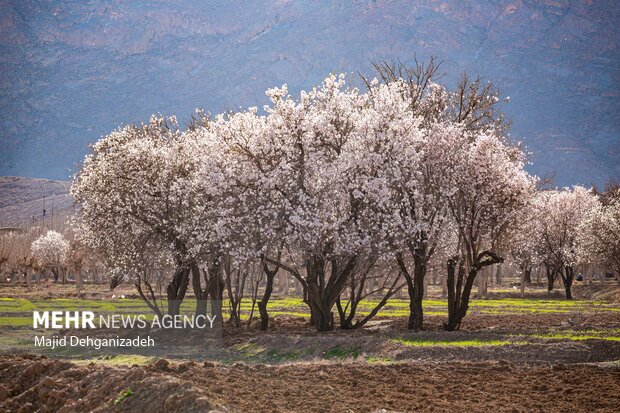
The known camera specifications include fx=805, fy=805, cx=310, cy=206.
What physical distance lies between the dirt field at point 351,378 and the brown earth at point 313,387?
1.4 inches

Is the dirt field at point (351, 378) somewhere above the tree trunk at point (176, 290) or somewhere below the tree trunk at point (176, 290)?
below

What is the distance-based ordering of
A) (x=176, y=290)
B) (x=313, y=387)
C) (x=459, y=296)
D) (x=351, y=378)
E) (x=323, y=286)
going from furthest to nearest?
(x=176, y=290) → (x=459, y=296) → (x=323, y=286) → (x=351, y=378) → (x=313, y=387)

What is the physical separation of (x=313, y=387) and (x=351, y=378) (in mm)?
2113

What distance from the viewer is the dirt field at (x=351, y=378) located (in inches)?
738

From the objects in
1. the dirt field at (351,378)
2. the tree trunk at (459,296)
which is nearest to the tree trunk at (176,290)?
the dirt field at (351,378)

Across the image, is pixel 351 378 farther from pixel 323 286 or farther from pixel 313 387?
pixel 323 286

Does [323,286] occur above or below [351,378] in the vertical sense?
above

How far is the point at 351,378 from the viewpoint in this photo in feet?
76.0

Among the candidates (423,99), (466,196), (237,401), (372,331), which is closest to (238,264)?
(372,331)

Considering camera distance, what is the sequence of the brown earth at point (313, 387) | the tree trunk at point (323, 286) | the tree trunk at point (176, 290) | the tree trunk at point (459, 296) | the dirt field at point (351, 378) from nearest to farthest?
the brown earth at point (313, 387), the dirt field at point (351, 378), the tree trunk at point (323, 286), the tree trunk at point (459, 296), the tree trunk at point (176, 290)

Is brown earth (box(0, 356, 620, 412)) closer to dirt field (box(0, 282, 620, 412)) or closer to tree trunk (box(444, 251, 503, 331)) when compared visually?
dirt field (box(0, 282, 620, 412))

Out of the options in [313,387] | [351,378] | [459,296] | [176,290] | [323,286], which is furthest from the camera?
[176,290]

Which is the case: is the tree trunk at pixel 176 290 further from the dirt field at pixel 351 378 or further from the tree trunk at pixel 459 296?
the tree trunk at pixel 459 296

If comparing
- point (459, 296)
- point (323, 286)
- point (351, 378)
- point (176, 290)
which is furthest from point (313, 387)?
point (176, 290)
